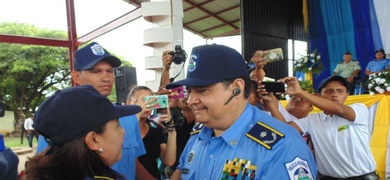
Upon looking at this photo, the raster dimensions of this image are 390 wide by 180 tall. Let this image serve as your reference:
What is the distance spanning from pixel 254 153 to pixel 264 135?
3.5 inches

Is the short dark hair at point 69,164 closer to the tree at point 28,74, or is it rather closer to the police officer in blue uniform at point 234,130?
the police officer in blue uniform at point 234,130

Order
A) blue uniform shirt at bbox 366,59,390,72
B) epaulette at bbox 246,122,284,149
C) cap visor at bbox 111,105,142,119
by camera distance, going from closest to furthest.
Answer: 1. cap visor at bbox 111,105,142,119
2. epaulette at bbox 246,122,284,149
3. blue uniform shirt at bbox 366,59,390,72

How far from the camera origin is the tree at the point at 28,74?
14.6 metres

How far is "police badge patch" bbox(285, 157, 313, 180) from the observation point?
129 centimetres

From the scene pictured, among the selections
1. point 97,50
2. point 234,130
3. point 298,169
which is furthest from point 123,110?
point 97,50

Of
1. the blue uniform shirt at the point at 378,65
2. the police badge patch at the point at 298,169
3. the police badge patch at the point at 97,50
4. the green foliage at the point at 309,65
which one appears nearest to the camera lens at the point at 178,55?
the police badge patch at the point at 97,50

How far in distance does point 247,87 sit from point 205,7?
42.6 feet

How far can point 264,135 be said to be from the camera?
1.41 metres

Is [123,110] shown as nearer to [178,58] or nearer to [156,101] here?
[156,101]

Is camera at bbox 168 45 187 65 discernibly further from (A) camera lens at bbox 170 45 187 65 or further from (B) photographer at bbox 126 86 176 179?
(B) photographer at bbox 126 86 176 179

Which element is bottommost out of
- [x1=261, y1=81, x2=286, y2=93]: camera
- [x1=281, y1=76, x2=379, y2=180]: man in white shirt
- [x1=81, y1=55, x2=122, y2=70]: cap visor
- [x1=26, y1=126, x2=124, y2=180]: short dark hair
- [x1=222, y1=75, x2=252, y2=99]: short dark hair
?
[x1=281, y1=76, x2=379, y2=180]: man in white shirt

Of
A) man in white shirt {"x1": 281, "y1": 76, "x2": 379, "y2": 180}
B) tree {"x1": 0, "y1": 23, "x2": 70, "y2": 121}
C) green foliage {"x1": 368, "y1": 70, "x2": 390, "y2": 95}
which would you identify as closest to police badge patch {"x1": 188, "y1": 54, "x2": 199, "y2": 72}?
man in white shirt {"x1": 281, "y1": 76, "x2": 379, "y2": 180}

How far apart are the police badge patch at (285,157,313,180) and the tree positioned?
14.2m

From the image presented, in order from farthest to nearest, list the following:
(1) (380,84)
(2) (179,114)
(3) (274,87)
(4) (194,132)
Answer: (1) (380,84) → (2) (179,114) → (3) (274,87) → (4) (194,132)
